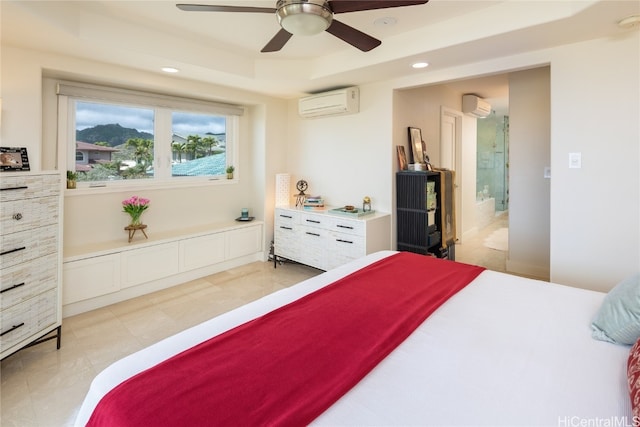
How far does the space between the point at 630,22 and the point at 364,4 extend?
6.10 feet

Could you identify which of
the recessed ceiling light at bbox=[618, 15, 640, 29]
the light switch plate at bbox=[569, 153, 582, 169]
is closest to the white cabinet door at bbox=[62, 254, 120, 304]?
the light switch plate at bbox=[569, 153, 582, 169]

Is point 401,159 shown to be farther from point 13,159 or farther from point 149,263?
point 13,159

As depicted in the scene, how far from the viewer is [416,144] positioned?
13.3 feet

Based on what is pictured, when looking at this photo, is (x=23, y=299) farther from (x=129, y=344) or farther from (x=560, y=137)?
(x=560, y=137)

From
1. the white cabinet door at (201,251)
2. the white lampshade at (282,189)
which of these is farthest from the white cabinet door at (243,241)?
the white lampshade at (282,189)

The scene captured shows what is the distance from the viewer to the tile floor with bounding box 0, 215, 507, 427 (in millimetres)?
1844

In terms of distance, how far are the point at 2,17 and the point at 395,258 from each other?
2.92 meters

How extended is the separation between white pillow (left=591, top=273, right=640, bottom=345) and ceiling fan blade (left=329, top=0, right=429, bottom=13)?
1.56 metres

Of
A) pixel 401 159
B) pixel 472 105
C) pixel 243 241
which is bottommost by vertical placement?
pixel 243 241

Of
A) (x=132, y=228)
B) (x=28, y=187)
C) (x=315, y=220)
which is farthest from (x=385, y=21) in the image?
(x=132, y=228)

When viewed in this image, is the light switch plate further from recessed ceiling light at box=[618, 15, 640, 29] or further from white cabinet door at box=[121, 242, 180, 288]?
white cabinet door at box=[121, 242, 180, 288]

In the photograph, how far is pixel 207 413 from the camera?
90cm

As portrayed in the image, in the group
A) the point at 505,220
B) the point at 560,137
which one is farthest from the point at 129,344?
the point at 505,220

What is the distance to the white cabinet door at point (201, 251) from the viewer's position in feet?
12.2
